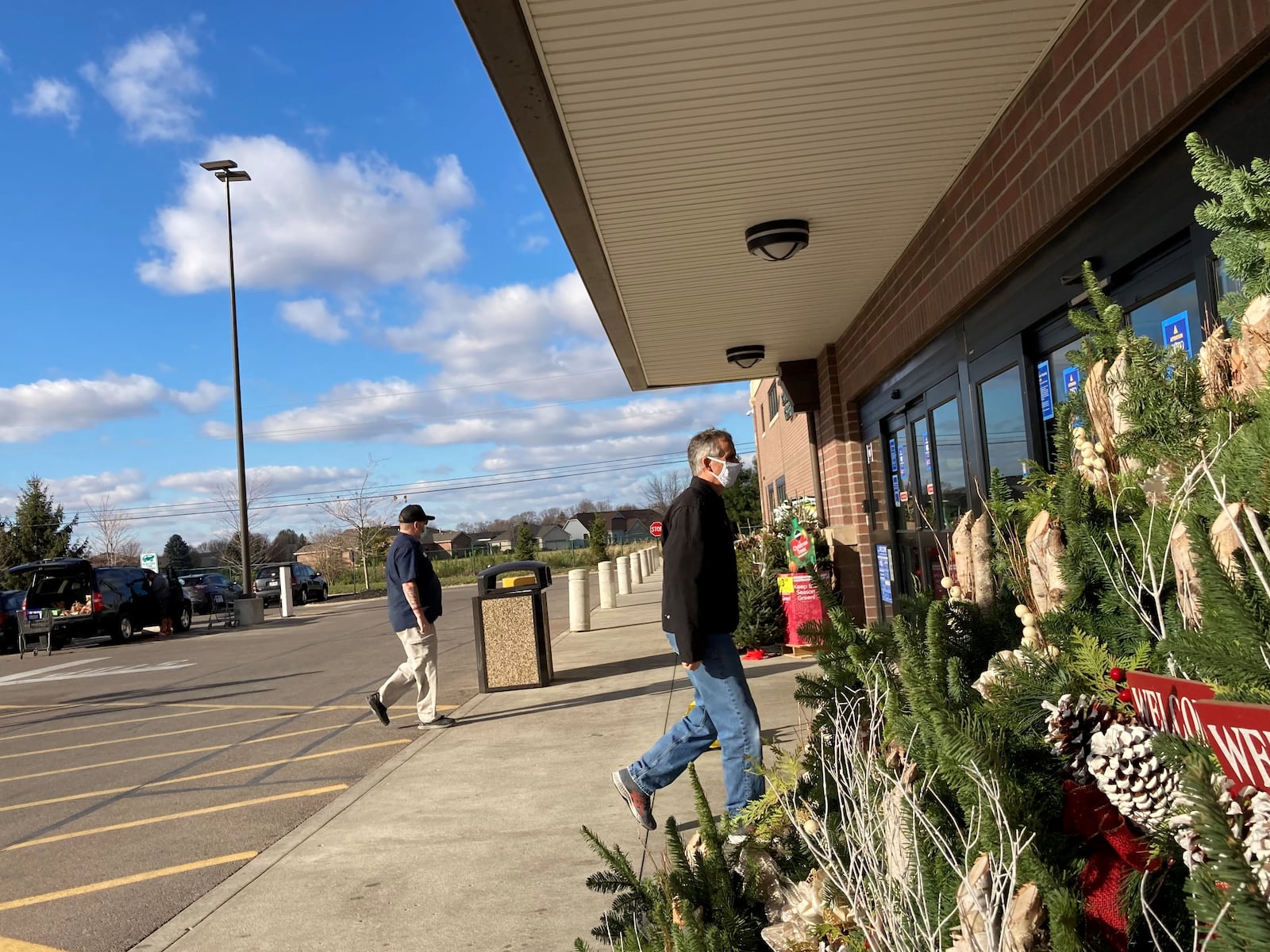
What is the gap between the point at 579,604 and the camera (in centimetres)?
1642

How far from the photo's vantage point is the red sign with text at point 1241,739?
1.30m

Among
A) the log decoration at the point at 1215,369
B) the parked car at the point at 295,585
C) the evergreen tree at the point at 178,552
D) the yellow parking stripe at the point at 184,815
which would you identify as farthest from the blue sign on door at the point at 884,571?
the evergreen tree at the point at 178,552

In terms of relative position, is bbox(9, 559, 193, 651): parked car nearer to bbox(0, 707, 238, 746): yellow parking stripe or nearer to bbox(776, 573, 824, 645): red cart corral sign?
bbox(0, 707, 238, 746): yellow parking stripe

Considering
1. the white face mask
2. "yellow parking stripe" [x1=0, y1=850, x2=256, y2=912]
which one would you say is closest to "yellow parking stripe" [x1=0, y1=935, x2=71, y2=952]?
"yellow parking stripe" [x1=0, y1=850, x2=256, y2=912]

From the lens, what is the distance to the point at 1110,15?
3783mm

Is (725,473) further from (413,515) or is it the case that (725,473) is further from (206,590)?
(206,590)

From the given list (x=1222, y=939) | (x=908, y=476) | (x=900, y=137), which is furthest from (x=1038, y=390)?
(x=1222, y=939)

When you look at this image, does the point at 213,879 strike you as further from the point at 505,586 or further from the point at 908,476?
the point at 908,476

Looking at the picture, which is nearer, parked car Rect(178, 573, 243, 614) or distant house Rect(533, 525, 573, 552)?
parked car Rect(178, 573, 243, 614)

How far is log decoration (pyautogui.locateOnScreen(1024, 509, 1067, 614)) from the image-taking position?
215 cm

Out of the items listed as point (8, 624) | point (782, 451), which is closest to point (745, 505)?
point (782, 451)

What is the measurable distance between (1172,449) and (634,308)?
22.7ft

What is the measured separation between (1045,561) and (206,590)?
36.8 metres

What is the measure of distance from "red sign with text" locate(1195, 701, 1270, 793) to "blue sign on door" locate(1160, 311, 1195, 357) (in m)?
2.98
